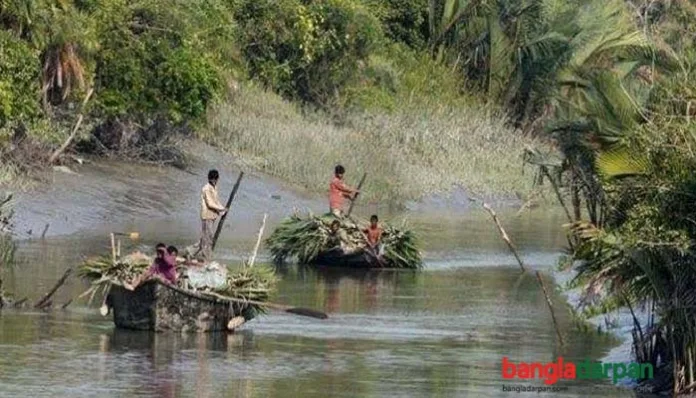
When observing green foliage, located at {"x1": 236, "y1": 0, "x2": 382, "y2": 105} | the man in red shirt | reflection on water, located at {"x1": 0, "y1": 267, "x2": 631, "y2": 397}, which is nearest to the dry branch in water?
the man in red shirt

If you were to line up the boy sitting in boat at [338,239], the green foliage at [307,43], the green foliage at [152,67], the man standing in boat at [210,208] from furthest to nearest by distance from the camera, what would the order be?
the green foliage at [307,43]
the green foliage at [152,67]
the boy sitting in boat at [338,239]
the man standing in boat at [210,208]

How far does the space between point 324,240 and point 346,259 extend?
1.57 feet

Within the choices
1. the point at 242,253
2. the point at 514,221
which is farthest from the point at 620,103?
the point at 514,221

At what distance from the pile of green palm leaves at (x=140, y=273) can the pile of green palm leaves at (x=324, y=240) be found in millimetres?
8917

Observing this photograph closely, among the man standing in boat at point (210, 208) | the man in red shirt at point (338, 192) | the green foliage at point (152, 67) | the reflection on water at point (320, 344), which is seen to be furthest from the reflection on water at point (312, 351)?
the green foliage at point (152, 67)

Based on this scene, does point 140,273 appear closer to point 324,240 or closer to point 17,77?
point 324,240

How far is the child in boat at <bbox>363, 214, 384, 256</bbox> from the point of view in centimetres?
2969

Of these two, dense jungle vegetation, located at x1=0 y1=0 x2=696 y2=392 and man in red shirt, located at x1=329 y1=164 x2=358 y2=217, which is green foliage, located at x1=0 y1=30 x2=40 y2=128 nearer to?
dense jungle vegetation, located at x1=0 y1=0 x2=696 y2=392

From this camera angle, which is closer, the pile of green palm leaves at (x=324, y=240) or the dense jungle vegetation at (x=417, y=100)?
the dense jungle vegetation at (x=417, y=100)

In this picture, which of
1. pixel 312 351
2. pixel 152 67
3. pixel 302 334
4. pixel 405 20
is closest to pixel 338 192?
pixel 302 334

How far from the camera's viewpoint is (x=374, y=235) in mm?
29844

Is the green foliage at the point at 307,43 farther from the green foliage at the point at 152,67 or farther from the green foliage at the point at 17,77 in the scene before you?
the green foliage at the point at 17,77

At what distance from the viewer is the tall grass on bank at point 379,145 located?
43562 millimetres

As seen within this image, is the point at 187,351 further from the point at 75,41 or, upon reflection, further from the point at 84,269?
the point at 75,41
